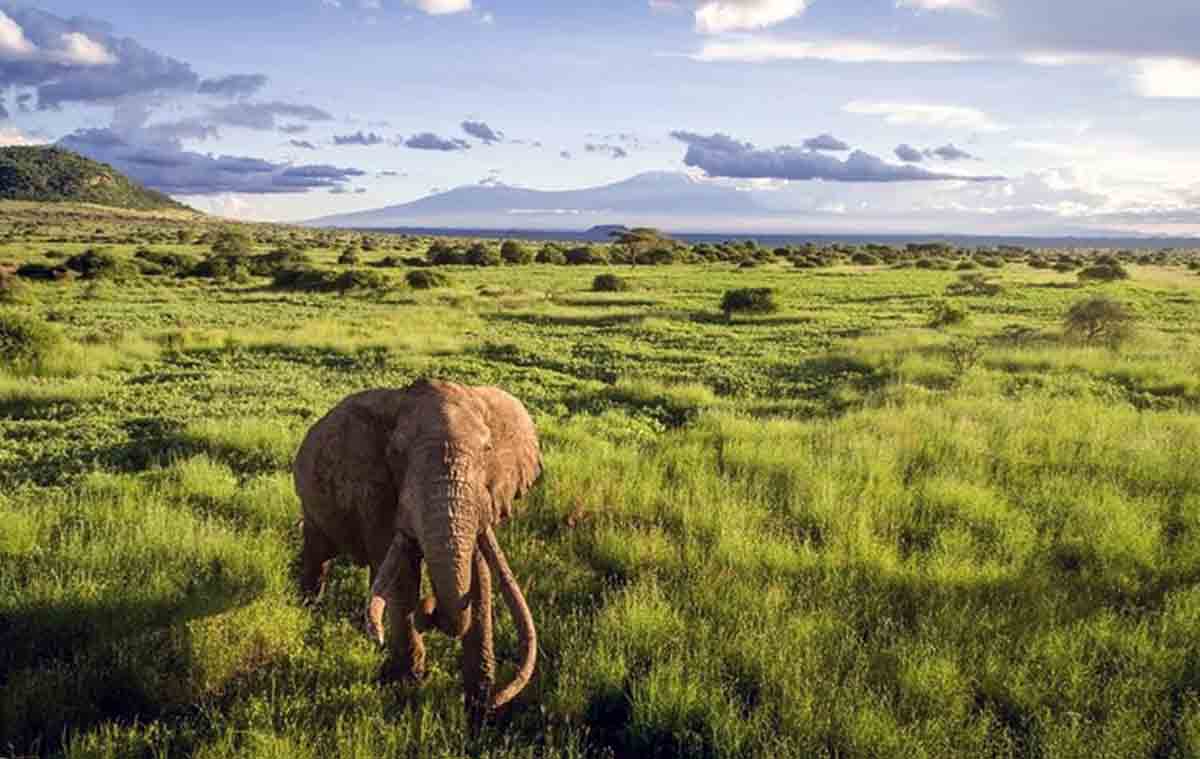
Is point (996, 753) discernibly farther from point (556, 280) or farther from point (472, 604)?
point (556, 280)

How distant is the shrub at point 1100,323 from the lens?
22750mm

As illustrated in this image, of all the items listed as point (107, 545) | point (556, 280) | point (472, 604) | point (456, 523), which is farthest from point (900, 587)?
point (556, 280)

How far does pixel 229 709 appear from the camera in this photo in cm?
475

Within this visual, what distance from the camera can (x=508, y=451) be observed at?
473cm

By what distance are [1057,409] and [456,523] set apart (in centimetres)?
1222

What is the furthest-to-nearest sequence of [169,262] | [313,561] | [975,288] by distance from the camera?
[169,262] → [975,288] → [313,561]

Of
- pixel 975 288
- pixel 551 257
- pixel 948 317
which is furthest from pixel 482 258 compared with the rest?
pixel 948 317

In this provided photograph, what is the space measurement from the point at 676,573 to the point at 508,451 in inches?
96.9

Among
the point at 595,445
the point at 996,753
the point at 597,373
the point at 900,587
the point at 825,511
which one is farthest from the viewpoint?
the point at 597,373

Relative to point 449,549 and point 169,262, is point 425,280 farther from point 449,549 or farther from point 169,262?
point 449,549

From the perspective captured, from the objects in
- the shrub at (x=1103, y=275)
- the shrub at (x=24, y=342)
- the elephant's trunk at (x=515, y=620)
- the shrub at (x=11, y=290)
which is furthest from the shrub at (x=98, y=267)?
the shrub at (x=1103, y=275)

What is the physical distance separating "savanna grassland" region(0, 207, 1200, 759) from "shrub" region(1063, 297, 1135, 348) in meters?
6.85

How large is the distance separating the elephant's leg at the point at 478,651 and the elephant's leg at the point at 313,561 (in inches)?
54.9

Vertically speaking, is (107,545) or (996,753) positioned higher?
(107,545)
